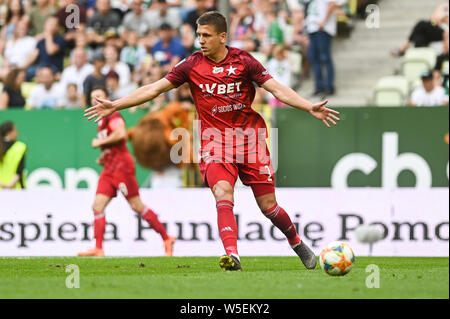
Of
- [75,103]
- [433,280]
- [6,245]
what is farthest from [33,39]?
[433,280]

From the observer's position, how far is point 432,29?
62.6ft

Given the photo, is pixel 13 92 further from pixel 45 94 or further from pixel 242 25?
pixel 242 25

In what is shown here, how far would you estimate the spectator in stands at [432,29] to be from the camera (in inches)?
742

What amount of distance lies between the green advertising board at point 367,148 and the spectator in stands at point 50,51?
19.5 feet

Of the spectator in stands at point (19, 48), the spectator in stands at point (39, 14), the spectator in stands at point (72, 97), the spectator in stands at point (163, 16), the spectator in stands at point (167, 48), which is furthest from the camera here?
the spectator in stands at point (39, 14)

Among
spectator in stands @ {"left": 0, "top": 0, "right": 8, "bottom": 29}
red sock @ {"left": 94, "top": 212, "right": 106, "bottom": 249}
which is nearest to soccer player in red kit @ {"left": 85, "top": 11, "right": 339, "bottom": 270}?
red sock @ {"left": 94, "top": 212, "right": 106, "bottom": 249}

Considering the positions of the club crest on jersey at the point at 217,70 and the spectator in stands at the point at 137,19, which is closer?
the club crest on jersey at the point at 217,70

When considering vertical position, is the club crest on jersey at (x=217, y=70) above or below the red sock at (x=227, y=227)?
above

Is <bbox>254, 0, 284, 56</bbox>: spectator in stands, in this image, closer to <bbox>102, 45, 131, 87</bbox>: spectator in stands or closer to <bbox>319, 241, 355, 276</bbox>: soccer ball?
<bbox>102, 45, 131, 87</bbox>: spectator in stands

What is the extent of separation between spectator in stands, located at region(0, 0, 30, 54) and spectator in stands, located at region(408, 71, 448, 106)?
9.23 meters

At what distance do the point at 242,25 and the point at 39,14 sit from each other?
4646mm

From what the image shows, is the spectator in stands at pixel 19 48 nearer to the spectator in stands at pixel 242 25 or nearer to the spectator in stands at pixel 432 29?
the spectator in stands at pixel 242 25

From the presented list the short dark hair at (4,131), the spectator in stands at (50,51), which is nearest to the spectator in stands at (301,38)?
the spectator in stands at (50,51)
